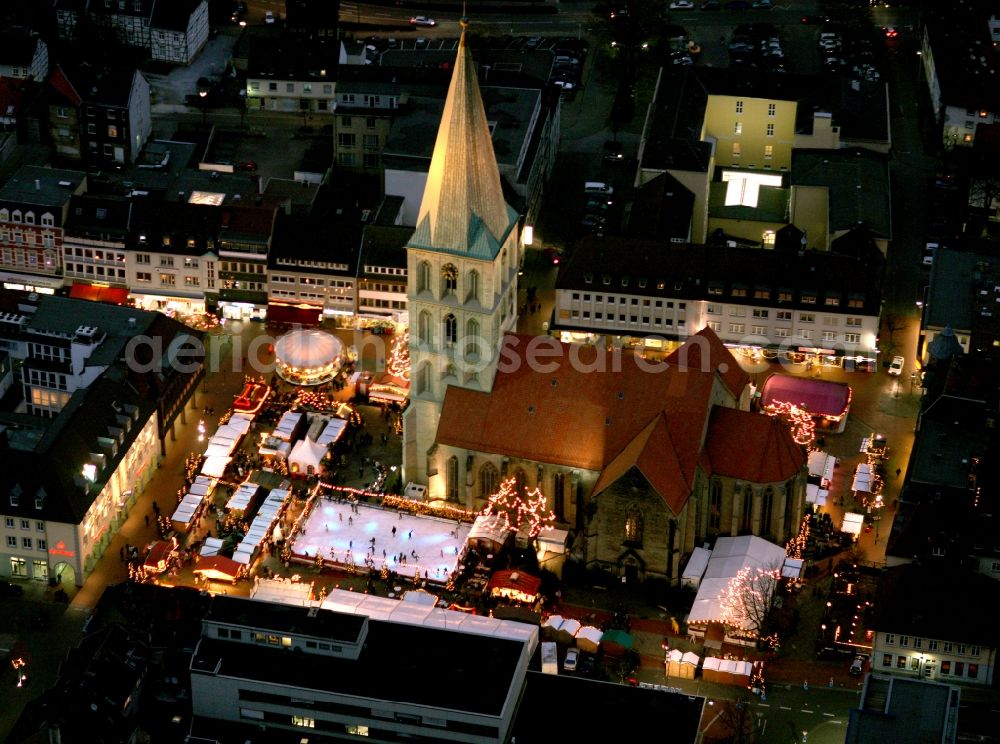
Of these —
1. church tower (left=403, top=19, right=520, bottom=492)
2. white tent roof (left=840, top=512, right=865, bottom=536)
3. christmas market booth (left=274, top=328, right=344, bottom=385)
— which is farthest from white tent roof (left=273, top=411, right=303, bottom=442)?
white tent roof (left=840, top=512, right=865, bottom=536)

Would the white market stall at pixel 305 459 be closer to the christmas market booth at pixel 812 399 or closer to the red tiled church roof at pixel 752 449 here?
the red tiled church roof at pixel 752 449

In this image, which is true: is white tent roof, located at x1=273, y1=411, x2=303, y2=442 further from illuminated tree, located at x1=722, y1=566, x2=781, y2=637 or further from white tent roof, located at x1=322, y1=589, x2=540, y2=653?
illuminated tree, located at x1=722, y1=566, x2=781, y2=637

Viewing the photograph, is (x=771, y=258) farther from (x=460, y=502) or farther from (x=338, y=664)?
(x=338, y=664)

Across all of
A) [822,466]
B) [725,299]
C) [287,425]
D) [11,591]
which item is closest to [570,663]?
[822,466]

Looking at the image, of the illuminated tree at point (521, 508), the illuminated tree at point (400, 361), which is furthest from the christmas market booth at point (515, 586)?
the illuminated tree at point (400, 361)

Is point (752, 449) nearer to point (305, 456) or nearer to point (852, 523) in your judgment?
point (852, 523)

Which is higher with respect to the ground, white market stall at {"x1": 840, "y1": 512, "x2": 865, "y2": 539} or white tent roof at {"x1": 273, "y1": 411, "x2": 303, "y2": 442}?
white tent roof at {"x1": 273, "y1": 411, "x2": 303, "y2": 442}

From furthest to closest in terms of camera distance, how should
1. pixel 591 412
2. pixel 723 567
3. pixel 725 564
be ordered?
pixel 591 412 → pixel 725 564 → pixel 723 567
